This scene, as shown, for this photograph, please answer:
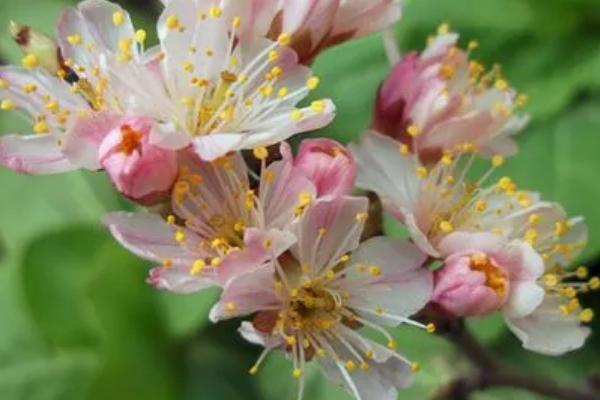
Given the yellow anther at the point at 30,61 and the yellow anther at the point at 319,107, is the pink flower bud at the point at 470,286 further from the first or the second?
the yellow anther at the point at 30,61

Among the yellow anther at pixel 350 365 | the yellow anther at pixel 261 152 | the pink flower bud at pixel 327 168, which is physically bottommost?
the yellow anther at pixel 350 365

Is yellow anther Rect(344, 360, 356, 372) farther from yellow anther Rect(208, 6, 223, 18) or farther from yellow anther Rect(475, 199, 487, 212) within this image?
yellow anther Rect(208, 6, 223, 18)

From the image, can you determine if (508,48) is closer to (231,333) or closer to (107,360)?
(231,333)

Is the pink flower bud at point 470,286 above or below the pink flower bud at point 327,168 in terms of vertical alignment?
below

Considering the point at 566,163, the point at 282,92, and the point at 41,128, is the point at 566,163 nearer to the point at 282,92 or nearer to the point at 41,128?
the point at 282,92

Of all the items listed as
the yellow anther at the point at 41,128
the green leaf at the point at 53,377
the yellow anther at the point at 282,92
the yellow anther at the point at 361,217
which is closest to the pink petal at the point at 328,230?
the yellow anther at the point at 361,217

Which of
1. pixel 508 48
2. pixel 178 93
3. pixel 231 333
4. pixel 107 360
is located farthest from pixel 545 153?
pixel 178 93
